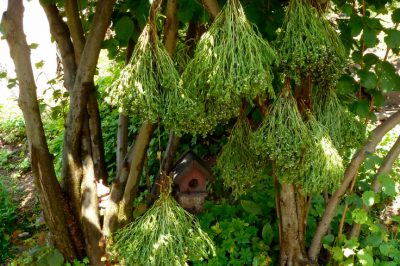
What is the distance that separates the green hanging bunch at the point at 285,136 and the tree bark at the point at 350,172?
997mm

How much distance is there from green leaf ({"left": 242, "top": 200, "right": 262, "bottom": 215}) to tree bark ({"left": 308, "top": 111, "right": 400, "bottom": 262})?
552 mm

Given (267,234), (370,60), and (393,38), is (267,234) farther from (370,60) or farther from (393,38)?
(393,38)

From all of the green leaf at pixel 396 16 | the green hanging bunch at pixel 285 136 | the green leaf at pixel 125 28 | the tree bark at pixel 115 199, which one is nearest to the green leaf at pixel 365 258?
the green hanging bunch at pixel 285 136

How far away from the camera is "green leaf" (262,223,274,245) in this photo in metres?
3.14

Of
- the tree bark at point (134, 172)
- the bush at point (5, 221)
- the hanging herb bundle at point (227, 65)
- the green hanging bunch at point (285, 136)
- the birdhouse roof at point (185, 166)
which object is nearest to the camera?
the hanging herb bundle at point (227, 65)

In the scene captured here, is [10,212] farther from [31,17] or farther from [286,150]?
[31,17]

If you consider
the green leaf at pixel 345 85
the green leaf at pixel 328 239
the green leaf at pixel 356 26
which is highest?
the green leaf at pixel 356 26

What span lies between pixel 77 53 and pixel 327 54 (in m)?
1.75

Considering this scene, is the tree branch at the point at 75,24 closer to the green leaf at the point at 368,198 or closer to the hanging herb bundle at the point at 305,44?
the hanging herb bundle at the point at 305,44

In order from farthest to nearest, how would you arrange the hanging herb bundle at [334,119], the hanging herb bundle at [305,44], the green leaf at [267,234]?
1. the green leaf at [267,234]
2. the hanging herb bundle at [334,119]
3. the hanging herb bundle at [305,44]

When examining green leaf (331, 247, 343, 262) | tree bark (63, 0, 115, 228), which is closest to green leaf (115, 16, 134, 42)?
tree bark (63, 0, 115, 228)

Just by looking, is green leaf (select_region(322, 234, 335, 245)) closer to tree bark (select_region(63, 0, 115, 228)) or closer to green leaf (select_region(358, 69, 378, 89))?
green leaf (select_region(358, 69, 378, 89))

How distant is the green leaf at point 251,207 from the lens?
337 centimetres

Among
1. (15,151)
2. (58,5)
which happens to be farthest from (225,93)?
(15,151)
